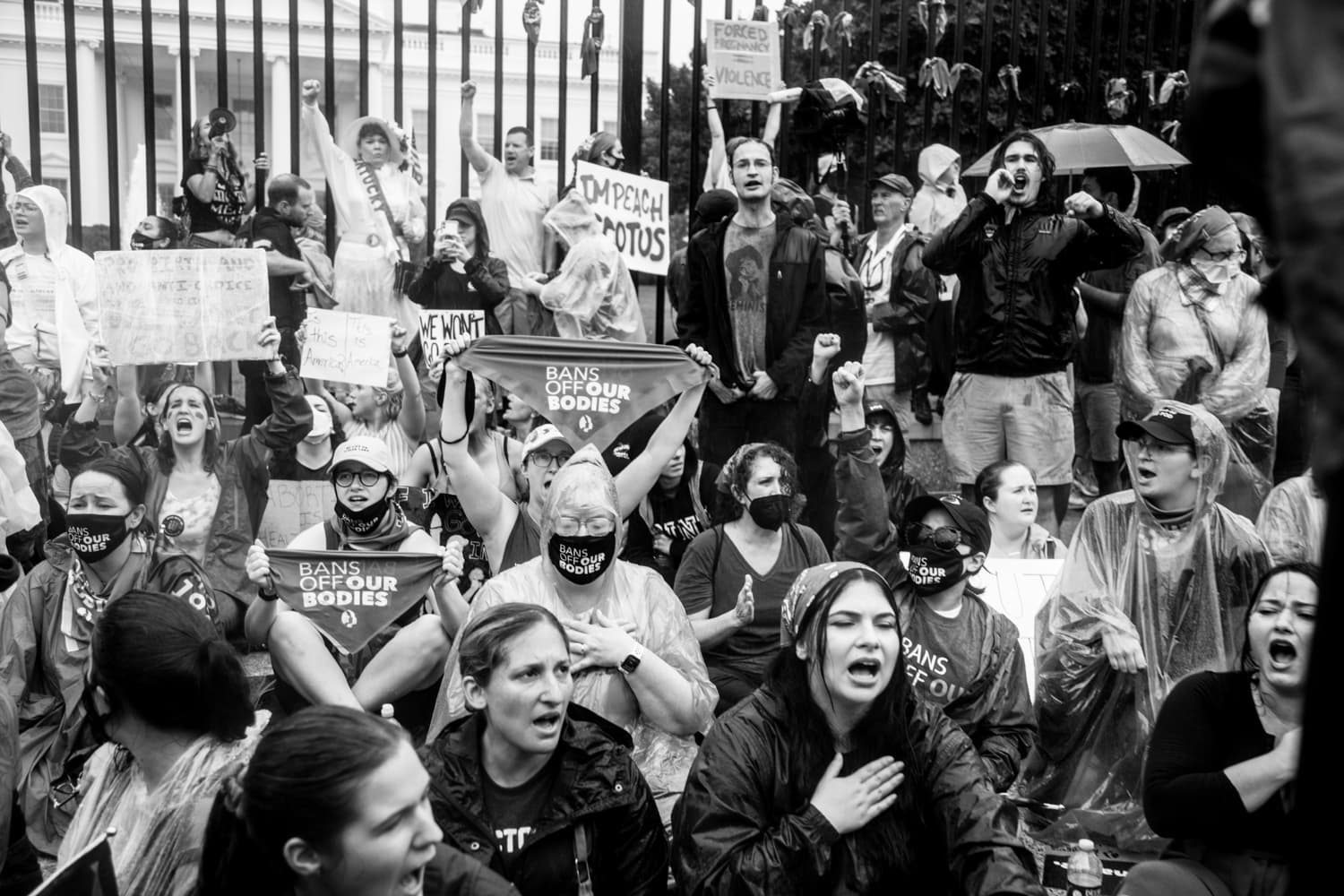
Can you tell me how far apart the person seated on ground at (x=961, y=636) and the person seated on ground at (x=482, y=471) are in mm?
1506

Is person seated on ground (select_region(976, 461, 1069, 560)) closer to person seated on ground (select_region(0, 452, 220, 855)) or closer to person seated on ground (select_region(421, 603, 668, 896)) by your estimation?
person seated on ground (select_region(421, 603, 668, 896))

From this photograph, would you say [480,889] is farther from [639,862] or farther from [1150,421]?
[1150,421]

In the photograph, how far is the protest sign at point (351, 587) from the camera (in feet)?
18.6

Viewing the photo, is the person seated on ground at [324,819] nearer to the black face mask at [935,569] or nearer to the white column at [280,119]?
the black face mask at [935,569]

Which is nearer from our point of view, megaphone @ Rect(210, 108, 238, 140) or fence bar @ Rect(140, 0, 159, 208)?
fence bar @ Rect(140, 0, 159, 208)

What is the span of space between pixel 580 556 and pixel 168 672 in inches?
65.3

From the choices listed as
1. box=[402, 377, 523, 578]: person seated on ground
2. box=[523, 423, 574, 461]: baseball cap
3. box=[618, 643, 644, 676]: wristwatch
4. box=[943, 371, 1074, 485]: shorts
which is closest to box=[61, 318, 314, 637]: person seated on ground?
box=[402, 377, 523, 578]: person seated on ground

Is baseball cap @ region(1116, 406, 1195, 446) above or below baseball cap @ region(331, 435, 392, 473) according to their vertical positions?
above

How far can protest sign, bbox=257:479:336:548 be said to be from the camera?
7.43 metres

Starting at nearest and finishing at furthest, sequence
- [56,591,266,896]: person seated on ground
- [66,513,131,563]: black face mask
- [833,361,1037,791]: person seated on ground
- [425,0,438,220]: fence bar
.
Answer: [56,591,266,896]: person seated on ground
[833,361,1037,791]: person seated on ground
[66,513,131,563]: black face mask
[425,0,438,220]: fence bar

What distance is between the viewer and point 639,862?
416 cm

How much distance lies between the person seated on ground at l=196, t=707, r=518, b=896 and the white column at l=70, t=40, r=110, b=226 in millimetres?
23941

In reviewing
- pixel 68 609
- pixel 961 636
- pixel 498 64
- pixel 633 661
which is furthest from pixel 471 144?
pixel 633 661

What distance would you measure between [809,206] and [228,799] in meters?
6.55
